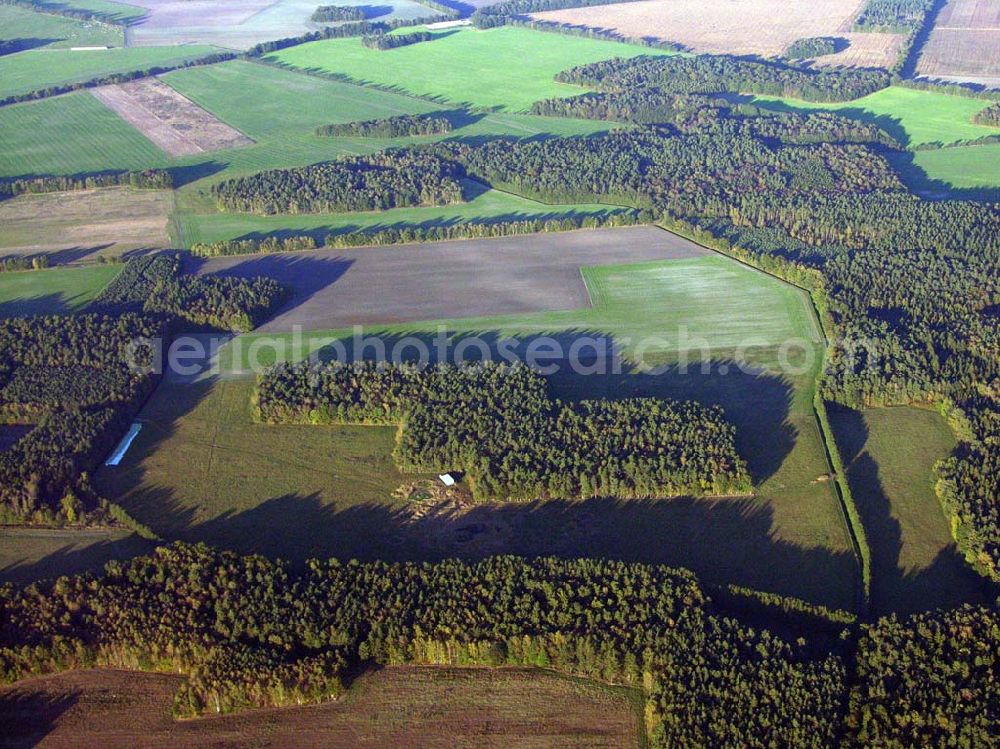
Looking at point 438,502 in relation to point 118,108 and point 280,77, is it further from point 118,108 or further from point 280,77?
point 280,77

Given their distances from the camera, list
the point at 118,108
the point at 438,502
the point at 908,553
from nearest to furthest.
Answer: the point at 908,553, the point at 438,502, the point at 118,108

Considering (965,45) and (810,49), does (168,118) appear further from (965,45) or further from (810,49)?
(965,45)

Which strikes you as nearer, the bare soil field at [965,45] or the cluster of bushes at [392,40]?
the bare soil field at [965,45]

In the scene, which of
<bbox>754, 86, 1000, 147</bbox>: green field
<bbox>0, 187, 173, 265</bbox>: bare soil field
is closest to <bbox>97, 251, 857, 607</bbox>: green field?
<bbox>0, 187, 173, 265</bbox>: bare soil field

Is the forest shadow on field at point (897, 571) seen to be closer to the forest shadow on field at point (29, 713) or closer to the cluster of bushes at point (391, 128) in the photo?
the forest shadow on field at point (29, 713)

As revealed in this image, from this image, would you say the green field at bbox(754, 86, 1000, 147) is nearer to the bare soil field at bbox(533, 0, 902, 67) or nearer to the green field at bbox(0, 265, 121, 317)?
the bare soil field at bbox(533, 0, 902, 67)

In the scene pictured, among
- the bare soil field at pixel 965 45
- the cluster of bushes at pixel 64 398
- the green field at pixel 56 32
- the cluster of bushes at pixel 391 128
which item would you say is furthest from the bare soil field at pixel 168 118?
the bare soil field at pixel 965 45

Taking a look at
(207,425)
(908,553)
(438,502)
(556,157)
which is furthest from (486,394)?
(556,157)
